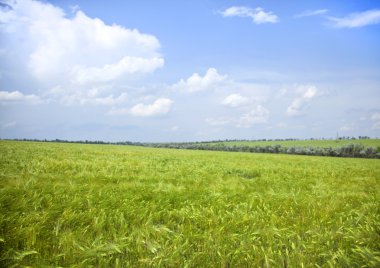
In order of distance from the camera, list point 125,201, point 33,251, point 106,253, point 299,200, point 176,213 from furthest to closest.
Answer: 1. point 299,200
2. point 125,201
3. point 176,213
4. point 106,253
5. point 33,251

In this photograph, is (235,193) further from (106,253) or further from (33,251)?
(33,251)

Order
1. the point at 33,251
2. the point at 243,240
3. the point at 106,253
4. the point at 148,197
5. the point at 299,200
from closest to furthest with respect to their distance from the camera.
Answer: the point at 33,251 < the point at 106,253 < the point at 243,240 < the point at 148,197 < the point at 299,200

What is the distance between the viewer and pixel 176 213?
543cm

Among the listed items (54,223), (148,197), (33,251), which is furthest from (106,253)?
(148,197)

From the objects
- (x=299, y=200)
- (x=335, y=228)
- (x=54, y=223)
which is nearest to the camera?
(x=54, y=223)

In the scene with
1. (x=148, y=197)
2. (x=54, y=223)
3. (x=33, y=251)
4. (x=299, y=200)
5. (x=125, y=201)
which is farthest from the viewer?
(x=299, y=200)

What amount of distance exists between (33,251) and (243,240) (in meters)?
2.91

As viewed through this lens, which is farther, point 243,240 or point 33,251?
point 243,240

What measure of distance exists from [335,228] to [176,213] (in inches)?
119

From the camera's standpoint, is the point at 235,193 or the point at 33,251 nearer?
the point at 33,251

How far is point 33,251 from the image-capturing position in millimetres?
3352

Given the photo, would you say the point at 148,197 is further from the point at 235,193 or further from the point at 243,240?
the point at 243,240

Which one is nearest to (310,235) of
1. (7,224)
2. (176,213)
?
(176,213)

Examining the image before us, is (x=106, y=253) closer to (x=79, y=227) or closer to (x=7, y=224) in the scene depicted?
(x=79, y=227)
